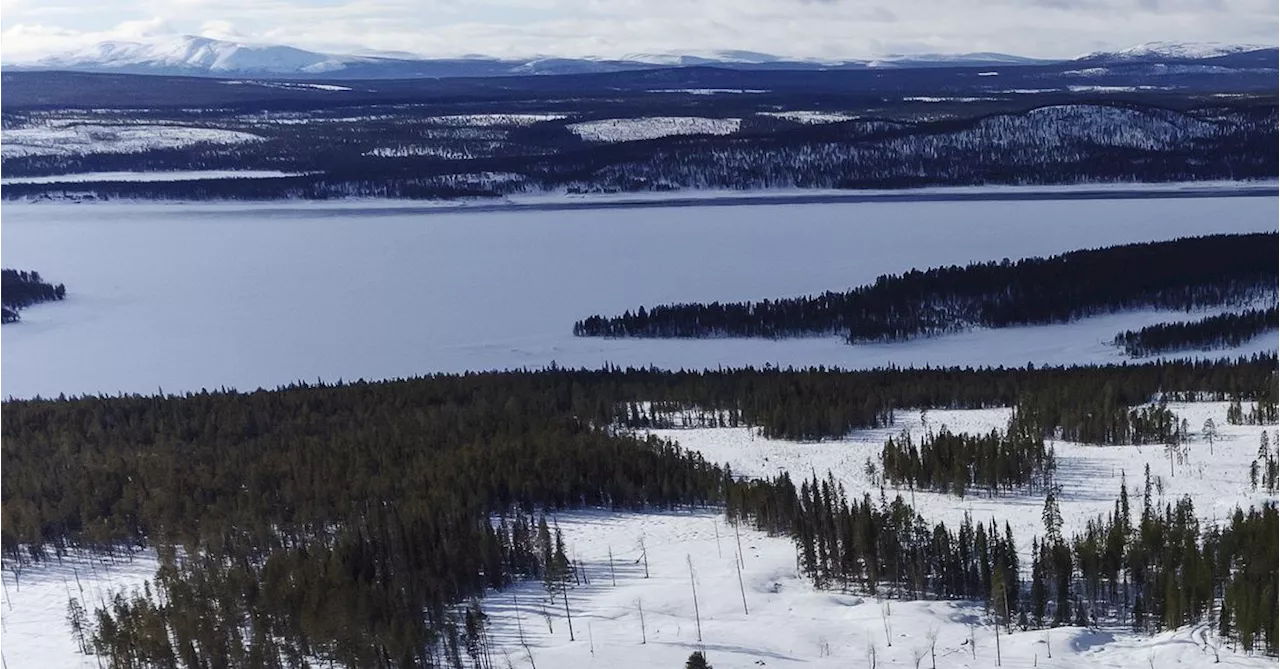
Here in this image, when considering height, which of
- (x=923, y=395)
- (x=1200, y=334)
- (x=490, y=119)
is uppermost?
(x=490, y=119)

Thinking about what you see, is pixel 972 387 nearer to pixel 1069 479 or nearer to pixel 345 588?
pixel 1069 479

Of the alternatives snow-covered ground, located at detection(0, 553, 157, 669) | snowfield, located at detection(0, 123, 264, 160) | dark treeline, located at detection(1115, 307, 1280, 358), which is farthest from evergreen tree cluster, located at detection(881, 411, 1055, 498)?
snowfield, located at detection(0, 123, 264, 160)

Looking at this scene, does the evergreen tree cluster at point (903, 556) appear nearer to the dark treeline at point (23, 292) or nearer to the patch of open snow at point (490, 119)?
the dark treeline at point (23, 292)

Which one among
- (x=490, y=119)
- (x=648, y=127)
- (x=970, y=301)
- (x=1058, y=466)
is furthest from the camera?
(x=490, y=119)

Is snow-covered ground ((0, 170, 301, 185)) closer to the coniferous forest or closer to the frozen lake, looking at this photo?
the frozen lake

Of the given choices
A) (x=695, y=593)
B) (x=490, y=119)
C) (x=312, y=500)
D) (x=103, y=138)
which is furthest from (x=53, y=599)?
(x=490, y=119)

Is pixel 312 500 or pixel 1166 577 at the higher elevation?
pixel 1166 577

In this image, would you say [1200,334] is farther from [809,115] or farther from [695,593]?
[809,115]
